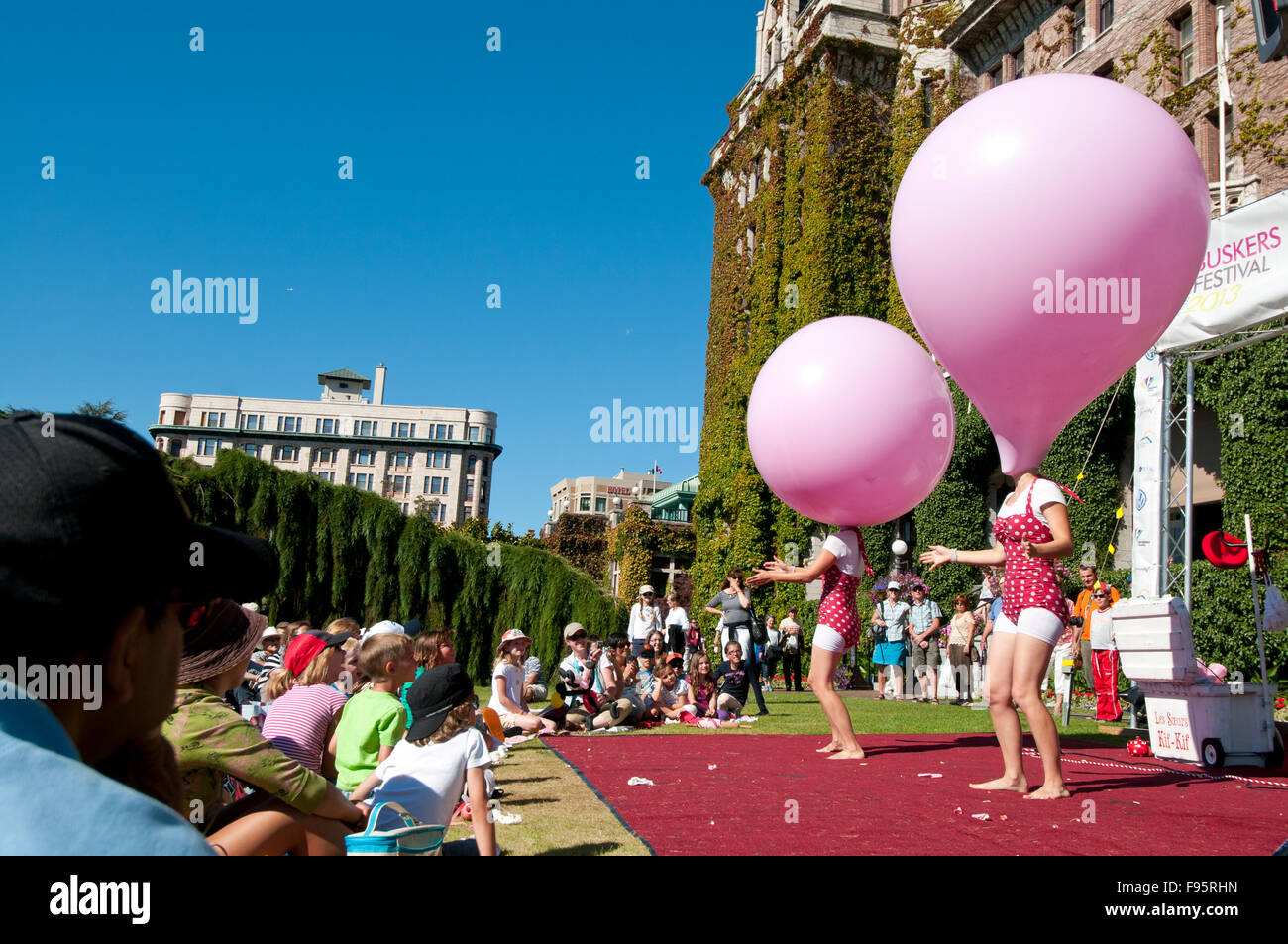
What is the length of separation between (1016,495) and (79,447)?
18.2 ft

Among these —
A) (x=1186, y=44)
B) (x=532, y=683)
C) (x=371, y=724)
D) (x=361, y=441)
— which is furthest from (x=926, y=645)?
(x=361, y=441)

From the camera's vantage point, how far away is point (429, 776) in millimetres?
3955

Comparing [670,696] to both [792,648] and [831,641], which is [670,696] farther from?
[792,648]

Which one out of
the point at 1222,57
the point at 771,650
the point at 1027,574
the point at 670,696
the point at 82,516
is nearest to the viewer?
the point at 82,516

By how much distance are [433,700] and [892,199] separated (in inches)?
Answer: 919

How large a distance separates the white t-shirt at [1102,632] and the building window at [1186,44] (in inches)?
539

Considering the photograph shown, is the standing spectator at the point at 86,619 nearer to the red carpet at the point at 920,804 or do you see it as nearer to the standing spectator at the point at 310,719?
the red carpet at the point at 920,804

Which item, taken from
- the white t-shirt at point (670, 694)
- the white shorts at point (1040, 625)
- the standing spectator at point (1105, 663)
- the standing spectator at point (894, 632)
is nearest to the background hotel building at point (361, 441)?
the standing spectator at point (894, 632)

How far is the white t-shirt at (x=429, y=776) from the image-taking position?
3891 millimetres

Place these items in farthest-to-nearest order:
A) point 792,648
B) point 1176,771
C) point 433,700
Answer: point 792,648 < point 1176,771 < point 433,700
